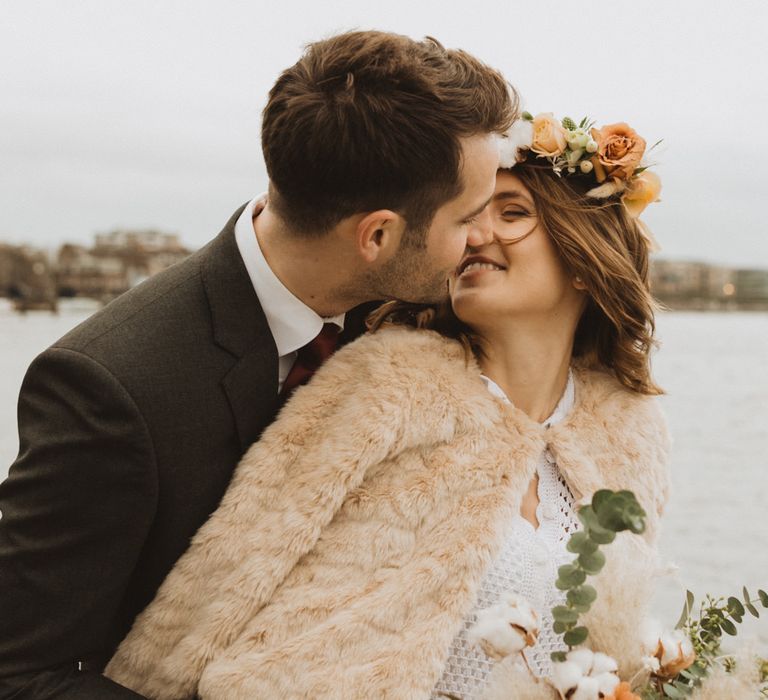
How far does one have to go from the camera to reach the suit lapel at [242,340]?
2.12 metres

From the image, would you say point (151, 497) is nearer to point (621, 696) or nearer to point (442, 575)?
point (442, 575)

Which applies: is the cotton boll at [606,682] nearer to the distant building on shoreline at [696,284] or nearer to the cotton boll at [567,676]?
the cotton boll at [567,676]

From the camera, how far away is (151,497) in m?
1.94

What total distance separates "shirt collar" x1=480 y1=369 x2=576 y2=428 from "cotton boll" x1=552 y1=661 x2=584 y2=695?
3.80 feet

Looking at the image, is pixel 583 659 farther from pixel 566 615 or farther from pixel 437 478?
pixel 437 478

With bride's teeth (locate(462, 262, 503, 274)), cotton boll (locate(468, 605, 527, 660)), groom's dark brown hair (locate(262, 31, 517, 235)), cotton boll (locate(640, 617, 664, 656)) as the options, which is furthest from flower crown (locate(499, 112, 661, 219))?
cotton boll (locate(468, 605, 527, 660))

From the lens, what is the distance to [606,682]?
1276 mm

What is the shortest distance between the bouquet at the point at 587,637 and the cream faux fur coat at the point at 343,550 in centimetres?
48

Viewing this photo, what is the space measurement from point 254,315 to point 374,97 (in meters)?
0.62

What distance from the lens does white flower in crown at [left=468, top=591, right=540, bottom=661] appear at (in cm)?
127

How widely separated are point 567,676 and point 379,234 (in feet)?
4.45

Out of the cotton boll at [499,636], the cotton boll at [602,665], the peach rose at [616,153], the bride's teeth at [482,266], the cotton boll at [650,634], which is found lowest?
the cotton boll at [650,634]

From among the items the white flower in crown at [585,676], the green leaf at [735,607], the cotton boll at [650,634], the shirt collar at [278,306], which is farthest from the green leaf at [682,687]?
the shirt collar at [278,306]

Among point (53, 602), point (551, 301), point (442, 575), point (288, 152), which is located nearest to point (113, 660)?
point (53, 602)
